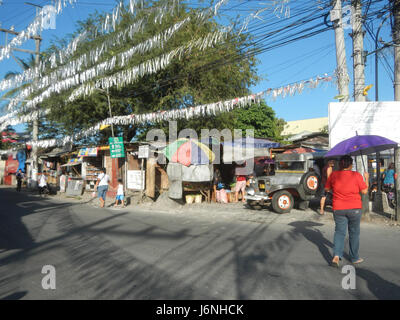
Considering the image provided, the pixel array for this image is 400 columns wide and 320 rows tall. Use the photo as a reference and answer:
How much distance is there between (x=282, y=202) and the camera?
11.2 meters

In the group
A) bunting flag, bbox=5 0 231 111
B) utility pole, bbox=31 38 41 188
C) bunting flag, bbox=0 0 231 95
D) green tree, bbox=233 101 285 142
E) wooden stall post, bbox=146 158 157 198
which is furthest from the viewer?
green tree, bbox=233 101 285 142

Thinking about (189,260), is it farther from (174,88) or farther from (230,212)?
(174,88)

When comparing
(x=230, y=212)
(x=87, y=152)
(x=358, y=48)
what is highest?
(x=358, y=48)

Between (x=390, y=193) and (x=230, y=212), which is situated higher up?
(x=390, y=193)

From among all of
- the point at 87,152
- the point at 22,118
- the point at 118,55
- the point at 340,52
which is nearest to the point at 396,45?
the point at 340,52

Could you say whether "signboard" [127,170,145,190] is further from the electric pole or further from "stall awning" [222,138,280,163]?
the electric pole

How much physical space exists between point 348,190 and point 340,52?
667 cm

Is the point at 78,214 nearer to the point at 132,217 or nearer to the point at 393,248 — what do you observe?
the point at 132,217

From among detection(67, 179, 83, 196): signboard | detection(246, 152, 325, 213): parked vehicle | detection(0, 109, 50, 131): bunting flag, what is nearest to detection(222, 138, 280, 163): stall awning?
detection(246, 152, 325, 213): parked vehicle

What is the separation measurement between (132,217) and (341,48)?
30.7ft

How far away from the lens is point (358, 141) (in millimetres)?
8531

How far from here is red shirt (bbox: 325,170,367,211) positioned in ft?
16.8

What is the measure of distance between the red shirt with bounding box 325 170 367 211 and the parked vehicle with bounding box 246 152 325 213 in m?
6.04
